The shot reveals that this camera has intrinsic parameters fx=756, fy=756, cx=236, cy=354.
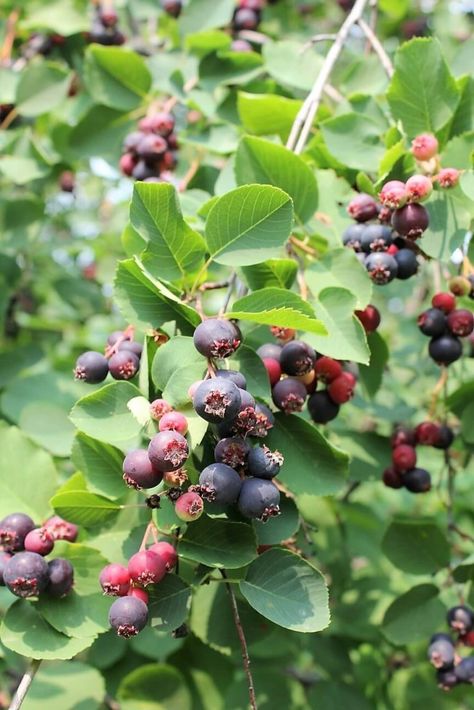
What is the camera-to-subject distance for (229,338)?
1.20 meters

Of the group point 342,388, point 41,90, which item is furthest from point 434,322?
point 41,90

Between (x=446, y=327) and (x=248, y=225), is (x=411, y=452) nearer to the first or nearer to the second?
(x=446, y=327)

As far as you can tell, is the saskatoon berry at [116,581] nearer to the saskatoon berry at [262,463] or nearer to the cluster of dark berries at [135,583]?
the cluster of dark berries at [135,583]

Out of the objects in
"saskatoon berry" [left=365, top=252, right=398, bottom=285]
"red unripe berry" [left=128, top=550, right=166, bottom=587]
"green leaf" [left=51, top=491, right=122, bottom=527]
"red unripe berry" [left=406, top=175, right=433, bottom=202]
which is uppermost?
"red unripe berry" [left=406, top=175, right=433, bottom=202]

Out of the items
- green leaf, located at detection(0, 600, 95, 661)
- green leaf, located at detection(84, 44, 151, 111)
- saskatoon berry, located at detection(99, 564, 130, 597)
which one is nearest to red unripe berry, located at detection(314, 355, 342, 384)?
saskatoon berry, located at detection(99, 564, 130, 597)

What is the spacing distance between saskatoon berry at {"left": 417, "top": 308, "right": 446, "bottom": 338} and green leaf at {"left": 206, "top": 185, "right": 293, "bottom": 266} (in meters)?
0.47

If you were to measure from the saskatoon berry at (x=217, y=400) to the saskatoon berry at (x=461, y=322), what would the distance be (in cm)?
70

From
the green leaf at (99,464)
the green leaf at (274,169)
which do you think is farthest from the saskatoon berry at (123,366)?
the green leaf at (274,169)

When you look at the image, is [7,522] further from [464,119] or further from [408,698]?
[408,698]

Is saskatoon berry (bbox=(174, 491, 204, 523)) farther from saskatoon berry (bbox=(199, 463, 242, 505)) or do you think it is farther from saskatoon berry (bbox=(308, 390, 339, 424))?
saskatoon berry (bbox=(308, 390, 339, 424))

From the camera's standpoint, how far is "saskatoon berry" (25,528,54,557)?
1.40 metres

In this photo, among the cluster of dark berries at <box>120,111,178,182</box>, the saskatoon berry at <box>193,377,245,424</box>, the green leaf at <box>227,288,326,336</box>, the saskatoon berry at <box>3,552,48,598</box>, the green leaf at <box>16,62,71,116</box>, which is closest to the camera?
the saskatoon berry at <box>193,377,245,424</box>

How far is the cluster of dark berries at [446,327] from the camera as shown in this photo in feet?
5.36

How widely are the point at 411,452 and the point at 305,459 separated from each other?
1.68ft
